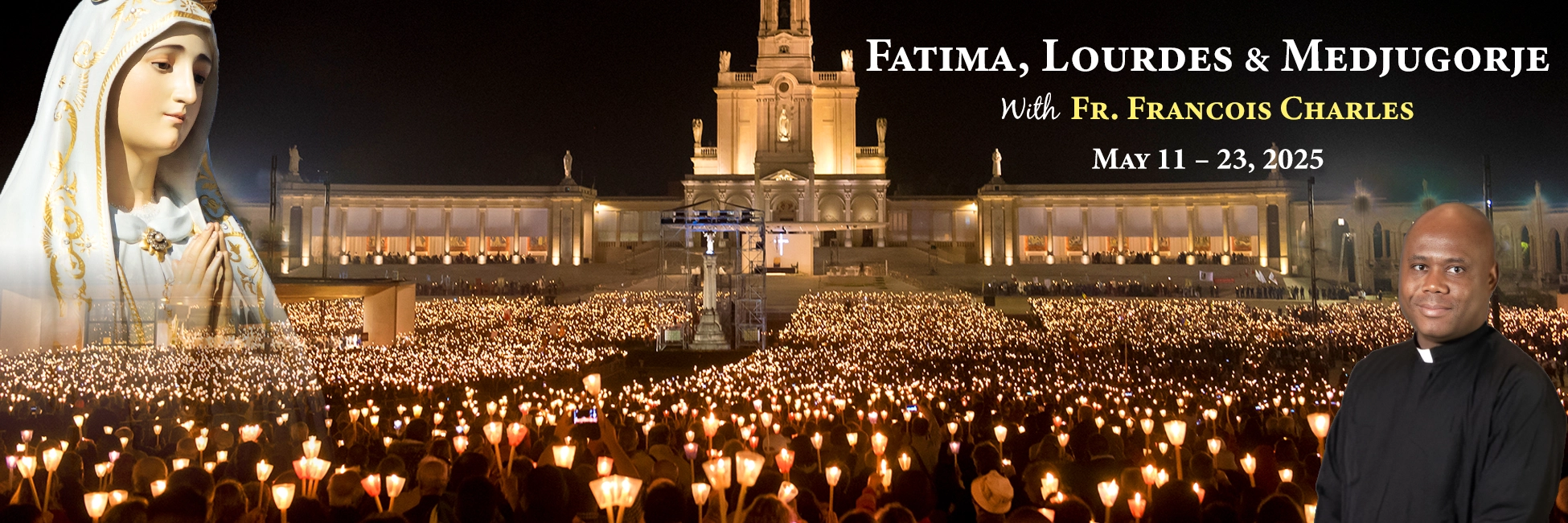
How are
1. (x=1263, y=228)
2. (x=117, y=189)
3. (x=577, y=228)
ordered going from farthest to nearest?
(x=577, y=228)
(x=1263, y=228)
(x=117, y=189)

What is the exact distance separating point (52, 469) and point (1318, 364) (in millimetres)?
18405

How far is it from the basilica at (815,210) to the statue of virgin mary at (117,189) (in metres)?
52.7

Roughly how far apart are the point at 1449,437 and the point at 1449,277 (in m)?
0.51

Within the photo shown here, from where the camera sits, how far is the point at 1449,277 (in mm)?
3195

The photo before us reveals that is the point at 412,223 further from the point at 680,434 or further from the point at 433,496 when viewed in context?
the point at 433,496

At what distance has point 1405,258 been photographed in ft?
10.8

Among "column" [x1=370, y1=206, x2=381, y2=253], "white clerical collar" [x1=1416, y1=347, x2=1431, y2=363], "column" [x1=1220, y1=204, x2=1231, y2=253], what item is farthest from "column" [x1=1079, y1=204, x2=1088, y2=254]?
"white clerical collar" [x1=1416, y1=347, x2=1431, y2=363]

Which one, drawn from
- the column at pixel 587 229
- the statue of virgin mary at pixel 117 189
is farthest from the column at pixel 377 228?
the statue of virgin mary at pixel 117 189

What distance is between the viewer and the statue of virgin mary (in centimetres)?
747

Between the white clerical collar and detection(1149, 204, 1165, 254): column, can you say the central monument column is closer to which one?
the white clerical collar

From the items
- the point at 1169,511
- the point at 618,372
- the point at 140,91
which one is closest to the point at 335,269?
the point at 618,372

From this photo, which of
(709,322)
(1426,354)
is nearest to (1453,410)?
(1426,354)

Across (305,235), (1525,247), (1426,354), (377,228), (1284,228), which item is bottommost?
(1426,354)

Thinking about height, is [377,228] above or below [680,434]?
above
